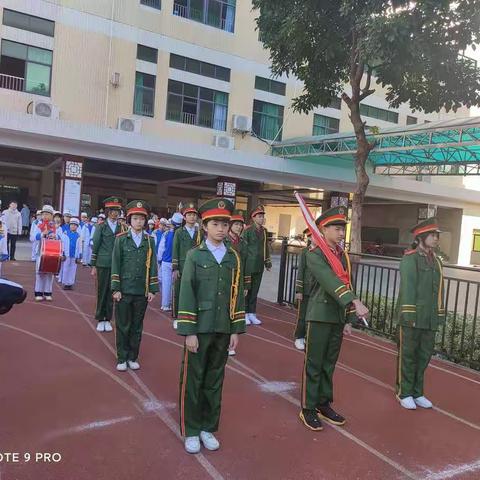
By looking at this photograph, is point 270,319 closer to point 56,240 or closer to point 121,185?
point 56,240

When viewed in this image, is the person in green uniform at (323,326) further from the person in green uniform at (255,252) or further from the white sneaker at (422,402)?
the person in green uniform at (255,252)

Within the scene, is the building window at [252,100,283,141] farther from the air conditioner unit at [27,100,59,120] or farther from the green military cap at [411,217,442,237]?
the green military cap at [411,217,442,237]

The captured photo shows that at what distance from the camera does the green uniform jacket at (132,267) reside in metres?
5.35

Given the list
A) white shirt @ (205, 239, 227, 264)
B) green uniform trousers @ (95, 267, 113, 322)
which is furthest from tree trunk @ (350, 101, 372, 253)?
white shirt @ (205, 239, 227, 264)

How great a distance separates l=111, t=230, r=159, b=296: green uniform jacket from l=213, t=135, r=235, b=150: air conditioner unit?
56.6 ft

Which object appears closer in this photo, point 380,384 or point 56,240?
point 380,384

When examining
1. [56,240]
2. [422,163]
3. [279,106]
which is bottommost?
[56,240]

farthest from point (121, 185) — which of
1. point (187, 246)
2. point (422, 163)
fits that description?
point (187, 246)

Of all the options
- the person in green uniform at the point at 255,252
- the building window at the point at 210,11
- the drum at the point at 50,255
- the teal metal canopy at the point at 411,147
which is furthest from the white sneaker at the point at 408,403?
the building window at the point at 210,11

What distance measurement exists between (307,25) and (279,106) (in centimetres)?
1494

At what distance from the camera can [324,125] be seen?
26.2 meters

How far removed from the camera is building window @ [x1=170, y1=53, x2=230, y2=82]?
21812 mm

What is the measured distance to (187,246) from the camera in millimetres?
7363

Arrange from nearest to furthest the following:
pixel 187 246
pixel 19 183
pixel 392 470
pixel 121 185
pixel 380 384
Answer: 1. pixel 392 470
2. pixel 380 384
3. pixel 187 246
4. pixel 19 183
5. pixel 121 185
